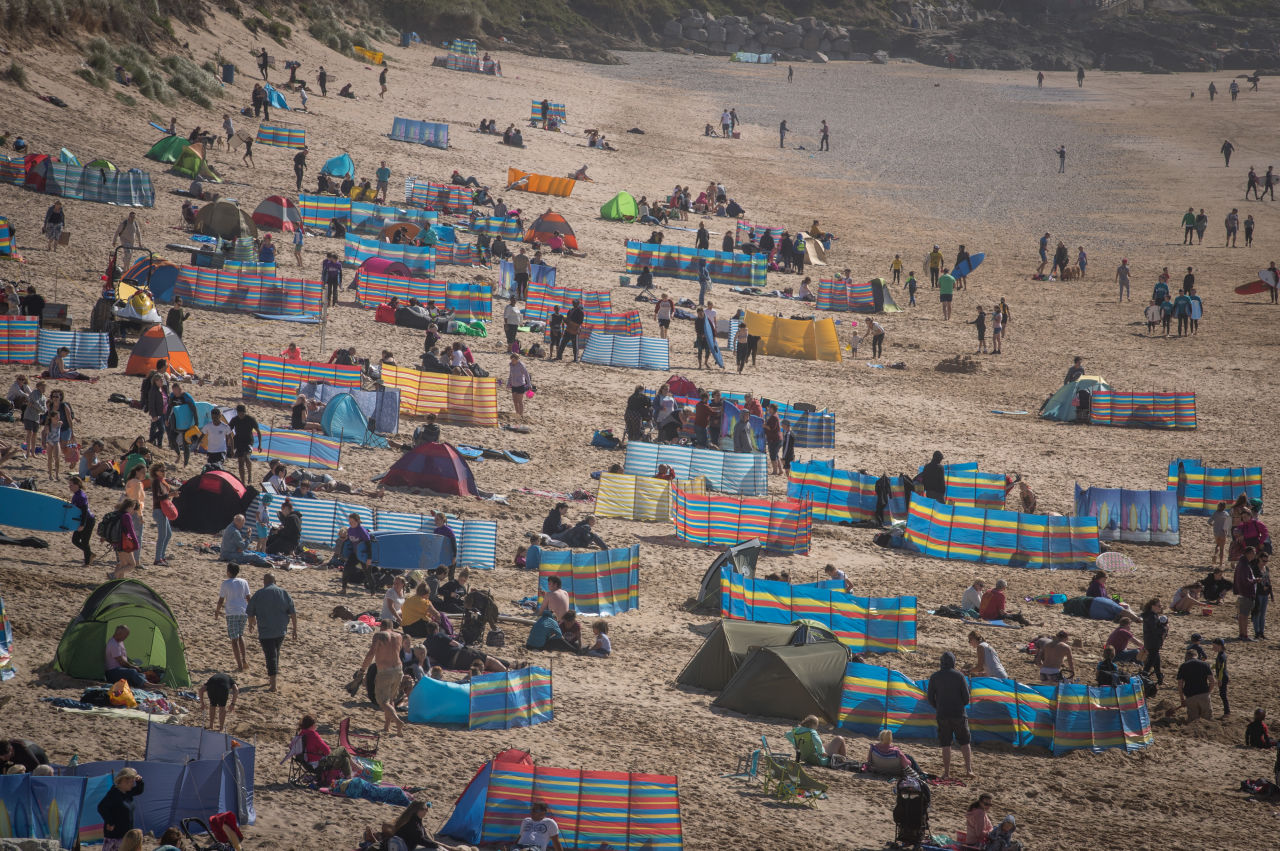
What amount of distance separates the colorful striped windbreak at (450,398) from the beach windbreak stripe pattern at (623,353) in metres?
5.45

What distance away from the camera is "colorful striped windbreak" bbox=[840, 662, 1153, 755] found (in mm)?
14094

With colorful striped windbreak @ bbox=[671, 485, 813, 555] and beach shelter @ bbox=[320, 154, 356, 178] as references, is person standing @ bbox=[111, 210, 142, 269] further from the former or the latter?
colorful striped windbreak @ bbox=[671, 485, 813, 555]

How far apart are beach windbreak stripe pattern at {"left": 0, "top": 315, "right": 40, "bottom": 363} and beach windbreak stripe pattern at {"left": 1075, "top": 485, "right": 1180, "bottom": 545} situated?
17.4 m

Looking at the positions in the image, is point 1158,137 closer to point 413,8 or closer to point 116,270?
point 413,8

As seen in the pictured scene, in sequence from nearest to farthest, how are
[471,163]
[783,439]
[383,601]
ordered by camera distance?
[383,601]
[783,439]
[471,163]

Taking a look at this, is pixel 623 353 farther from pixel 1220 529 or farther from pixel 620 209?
pixel 620 209

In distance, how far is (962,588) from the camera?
1936cm

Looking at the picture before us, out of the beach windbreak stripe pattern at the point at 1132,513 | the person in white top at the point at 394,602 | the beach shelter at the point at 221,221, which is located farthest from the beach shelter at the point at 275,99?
the person in white top at the point at 394,602

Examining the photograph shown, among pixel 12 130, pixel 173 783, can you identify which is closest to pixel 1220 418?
pixel 173 783

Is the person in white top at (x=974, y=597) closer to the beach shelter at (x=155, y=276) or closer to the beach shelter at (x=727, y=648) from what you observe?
the beach shelter at (x=727, y=648)

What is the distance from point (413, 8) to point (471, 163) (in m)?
35.6

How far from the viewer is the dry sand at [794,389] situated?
12352 millimetres

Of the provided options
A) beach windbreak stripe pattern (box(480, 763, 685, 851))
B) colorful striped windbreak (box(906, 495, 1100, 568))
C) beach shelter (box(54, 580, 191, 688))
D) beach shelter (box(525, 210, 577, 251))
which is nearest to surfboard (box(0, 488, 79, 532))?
beach shelter (box(54, 580, 191, 688))

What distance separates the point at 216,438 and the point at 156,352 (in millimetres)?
5019
